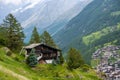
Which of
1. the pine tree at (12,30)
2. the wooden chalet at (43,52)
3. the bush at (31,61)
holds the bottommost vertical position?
the bush at (31,61)

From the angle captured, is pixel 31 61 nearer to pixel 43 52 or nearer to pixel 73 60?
pixel 43 52

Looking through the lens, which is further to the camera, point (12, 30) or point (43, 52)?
point (43, 52)

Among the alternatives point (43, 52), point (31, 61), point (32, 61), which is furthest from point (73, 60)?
point (31, 61)

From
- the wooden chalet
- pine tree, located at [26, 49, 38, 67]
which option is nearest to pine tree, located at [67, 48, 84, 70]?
the wooden chalet

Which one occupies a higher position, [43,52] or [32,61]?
[43,52]

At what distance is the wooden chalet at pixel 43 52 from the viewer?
10891 cm

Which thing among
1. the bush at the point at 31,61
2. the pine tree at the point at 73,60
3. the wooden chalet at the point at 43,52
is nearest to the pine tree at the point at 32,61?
the bush at the point at 31,61

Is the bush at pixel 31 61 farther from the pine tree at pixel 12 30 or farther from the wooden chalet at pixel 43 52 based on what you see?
the pine tree at pixel 12 30

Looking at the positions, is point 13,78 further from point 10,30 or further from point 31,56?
point 10,30

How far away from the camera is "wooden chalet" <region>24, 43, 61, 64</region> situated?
357ft

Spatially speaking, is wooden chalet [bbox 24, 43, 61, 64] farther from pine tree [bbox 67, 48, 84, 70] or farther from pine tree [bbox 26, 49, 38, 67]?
pine tree [bbox 26, 49, 38, 67]

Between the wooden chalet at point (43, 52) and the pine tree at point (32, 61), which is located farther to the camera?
the wooden chalet at point (43, 52)

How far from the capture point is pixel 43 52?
11206 centimetres

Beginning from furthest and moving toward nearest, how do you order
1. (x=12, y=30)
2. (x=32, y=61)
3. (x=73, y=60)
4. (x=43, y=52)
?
(x=73, y=60), (x=43, y=52), (x=12, y=30), (x=32, y=61)
